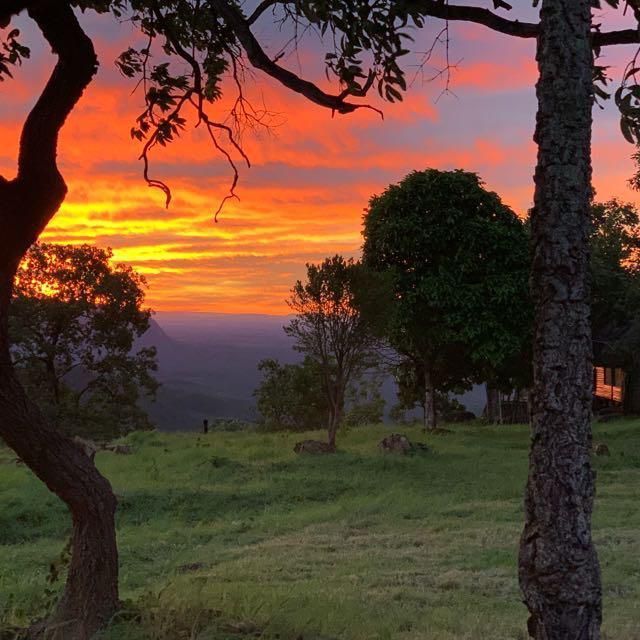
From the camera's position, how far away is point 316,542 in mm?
11820

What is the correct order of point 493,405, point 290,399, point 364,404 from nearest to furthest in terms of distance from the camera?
point 493,405 < point 290,399 < point 364,404

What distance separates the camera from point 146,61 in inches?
324

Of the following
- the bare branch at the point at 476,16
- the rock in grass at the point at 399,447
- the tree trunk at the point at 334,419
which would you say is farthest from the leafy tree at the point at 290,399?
the bare branch at the point at 476,16

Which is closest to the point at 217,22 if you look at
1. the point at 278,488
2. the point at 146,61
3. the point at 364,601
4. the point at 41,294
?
the point at 146,61

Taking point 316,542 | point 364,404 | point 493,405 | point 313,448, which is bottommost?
point 364,404

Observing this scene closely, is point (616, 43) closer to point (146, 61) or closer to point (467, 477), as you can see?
point (146, 61)

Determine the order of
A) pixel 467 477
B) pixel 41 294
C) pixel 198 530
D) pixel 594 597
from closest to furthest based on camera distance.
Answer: pixel 594 597, pixel 198 530, pixel 467 477, pixel 41 294

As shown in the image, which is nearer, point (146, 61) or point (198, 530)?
point (146, 61)

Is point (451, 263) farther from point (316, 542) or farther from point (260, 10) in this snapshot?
point (260, 10)

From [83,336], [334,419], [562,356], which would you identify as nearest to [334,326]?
[334,419]

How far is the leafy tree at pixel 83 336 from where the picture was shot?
113 feet

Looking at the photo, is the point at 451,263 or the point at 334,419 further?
the point at 451,263

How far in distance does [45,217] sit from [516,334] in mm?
25273

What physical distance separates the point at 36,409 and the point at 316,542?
7211mm
